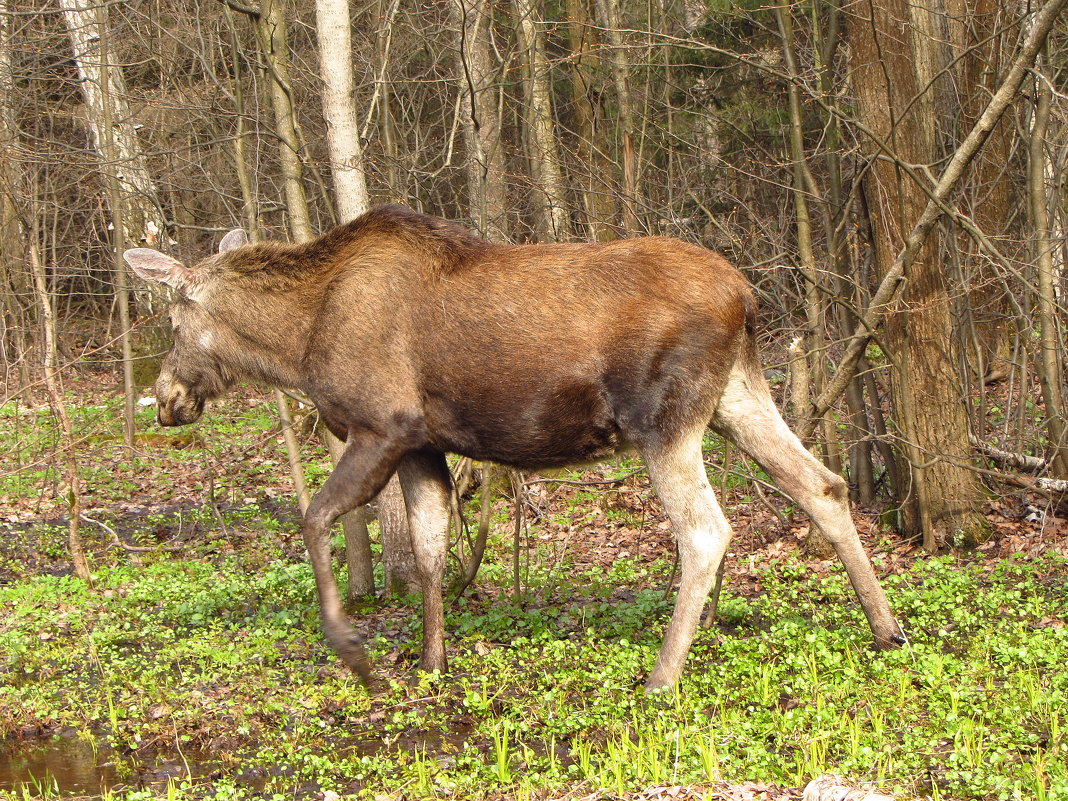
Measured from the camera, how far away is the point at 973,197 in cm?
862

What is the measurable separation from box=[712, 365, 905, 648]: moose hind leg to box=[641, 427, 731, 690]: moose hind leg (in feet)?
1.53

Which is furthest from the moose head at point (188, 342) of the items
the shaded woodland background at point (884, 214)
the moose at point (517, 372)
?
the shaded woodland background at point (884, 214)

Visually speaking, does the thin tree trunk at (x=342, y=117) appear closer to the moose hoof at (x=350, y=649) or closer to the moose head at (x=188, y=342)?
the moose head at (x=188, y=342)

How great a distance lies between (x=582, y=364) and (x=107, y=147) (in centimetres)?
875

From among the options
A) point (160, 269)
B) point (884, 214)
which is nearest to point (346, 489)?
point (160, 269)

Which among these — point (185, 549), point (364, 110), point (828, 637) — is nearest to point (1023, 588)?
point (828, 637)

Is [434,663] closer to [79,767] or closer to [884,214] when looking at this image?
[79,767]

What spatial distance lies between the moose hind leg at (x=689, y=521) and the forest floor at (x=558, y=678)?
31 centimetres

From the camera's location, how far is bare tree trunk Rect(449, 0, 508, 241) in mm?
7543

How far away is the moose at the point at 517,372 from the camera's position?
5.65m

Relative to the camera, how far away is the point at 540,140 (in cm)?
1258

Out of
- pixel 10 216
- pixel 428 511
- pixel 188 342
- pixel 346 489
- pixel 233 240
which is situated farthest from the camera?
pixel 10 216

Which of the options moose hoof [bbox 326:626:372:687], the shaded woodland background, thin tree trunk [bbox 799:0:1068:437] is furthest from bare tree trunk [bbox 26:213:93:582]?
thin tree trunk [bbox 799:0:1068:437]

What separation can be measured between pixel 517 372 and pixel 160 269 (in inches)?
96.5
